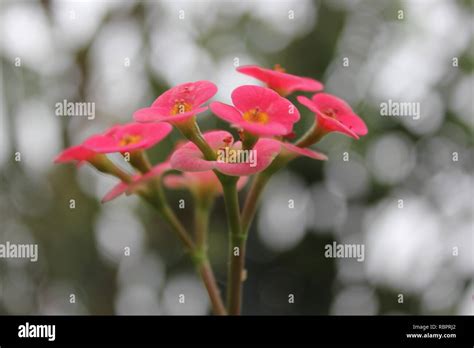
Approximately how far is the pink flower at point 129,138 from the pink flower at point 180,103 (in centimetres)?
3

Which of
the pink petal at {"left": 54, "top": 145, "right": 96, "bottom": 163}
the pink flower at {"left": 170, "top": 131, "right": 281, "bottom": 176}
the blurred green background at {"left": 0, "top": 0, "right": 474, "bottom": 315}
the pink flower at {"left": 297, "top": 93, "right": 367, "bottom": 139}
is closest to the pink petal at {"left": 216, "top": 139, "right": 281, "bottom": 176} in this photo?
the pink flower at {"left": 170, "top": 131, "right": 281, "bottom": 176}

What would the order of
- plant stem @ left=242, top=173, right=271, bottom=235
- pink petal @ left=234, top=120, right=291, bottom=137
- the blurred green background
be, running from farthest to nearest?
1. the blurred green background
2. plant stem @ left=242, top=173, right=271, bottom=235
3. pink petal @ left=234, top=120, right=291, bottom=137

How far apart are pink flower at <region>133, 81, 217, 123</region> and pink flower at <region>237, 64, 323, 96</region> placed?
88 millimetres

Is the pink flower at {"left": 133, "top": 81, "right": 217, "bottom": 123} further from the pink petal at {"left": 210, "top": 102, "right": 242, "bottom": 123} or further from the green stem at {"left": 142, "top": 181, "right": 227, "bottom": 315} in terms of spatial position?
the green stem at {"left": 142, "top": 181, "right": 227, "bottom": 315}

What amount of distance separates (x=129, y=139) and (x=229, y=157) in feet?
0.53

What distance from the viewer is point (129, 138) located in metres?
0.73

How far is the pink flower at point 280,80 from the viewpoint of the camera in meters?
0.73

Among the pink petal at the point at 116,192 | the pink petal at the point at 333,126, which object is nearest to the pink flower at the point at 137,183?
the pink petal at the point at 116,192

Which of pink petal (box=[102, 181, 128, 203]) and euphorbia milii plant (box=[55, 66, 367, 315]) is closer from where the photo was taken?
euphorbia milii plant (box=[55, 66, 367, 315])

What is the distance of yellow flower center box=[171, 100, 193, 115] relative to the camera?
654 millimetres

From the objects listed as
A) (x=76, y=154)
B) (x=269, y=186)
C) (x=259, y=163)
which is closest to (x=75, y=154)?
(x=76, y=154)

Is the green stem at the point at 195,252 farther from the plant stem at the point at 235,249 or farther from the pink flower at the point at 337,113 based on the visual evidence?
the pink flower at the point at 337,113

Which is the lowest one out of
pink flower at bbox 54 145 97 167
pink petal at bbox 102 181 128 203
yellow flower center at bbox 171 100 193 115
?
pink petal at bbox 102 181 128 203
